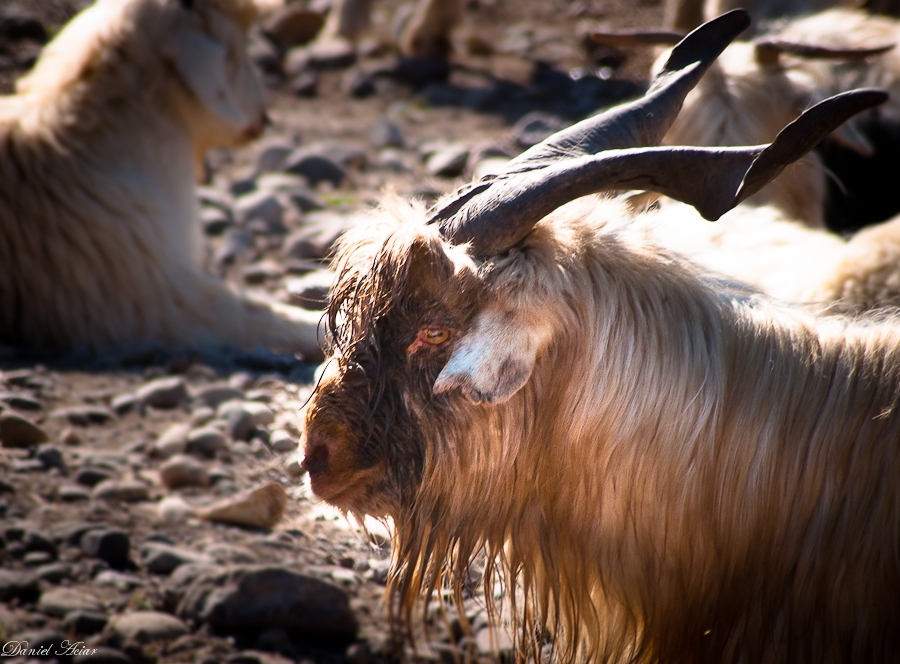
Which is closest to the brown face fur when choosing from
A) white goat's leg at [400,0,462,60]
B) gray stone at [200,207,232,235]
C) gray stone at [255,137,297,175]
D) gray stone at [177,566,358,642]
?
gray stone at [177,566,358,642]

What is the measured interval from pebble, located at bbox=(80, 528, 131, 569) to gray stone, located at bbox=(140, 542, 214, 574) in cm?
7

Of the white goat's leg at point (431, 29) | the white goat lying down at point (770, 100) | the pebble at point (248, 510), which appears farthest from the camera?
the white goat's leg at point (431, 29)

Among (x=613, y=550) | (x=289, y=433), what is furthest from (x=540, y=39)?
(x=613, y=550)

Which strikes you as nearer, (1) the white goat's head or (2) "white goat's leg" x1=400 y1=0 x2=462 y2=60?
(1) the white goat's head

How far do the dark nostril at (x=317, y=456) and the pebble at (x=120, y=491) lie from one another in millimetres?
1673

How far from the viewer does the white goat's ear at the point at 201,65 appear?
5.15 metres

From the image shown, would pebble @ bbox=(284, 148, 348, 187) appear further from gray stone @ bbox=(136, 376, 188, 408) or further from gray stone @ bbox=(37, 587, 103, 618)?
gray stone @ bbox=(37, 587, 103, 618)

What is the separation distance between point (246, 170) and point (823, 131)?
5934 millimetres

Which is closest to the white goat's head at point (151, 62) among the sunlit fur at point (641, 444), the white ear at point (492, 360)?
the sunlit fur at point (641, 444)

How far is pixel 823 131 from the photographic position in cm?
203

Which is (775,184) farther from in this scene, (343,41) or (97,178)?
(343,41)

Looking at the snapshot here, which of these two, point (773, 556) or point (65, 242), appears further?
point (65, 242)

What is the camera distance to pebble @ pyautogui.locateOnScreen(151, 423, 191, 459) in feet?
13.1
